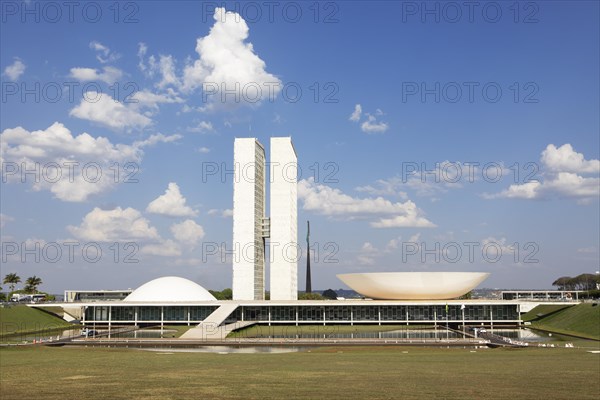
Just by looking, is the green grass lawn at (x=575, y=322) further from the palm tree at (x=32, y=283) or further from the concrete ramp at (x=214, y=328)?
the palm tree at (x=32, y=283)

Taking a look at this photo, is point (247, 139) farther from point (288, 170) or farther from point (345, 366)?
point (345, 366)

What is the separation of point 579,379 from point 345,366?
11.4 meters

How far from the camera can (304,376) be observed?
84.9 ft

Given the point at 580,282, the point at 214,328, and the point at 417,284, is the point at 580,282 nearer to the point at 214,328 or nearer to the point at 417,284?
the point at 417,284

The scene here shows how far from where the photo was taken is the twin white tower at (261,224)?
92.4 meters

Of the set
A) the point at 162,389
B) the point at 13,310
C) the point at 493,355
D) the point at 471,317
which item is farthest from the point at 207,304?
the point at 162,389

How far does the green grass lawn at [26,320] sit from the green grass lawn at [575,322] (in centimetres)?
6522

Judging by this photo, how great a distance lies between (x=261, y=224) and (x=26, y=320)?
124 ft

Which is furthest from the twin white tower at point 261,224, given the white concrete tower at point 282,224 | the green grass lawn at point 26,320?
the green grass lawn at point 26,320

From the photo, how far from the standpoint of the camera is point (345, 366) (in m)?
30.7

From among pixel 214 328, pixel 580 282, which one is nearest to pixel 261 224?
pixel 214 328

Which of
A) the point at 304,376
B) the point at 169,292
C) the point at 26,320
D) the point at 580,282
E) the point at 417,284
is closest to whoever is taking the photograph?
the point at 304,376

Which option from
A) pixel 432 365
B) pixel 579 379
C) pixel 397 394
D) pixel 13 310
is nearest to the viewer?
pixel 397 394

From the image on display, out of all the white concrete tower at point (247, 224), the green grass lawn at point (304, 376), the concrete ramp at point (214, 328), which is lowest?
the concrete ramp at point (214, 328)
